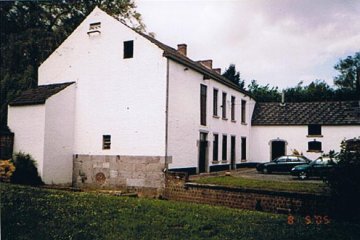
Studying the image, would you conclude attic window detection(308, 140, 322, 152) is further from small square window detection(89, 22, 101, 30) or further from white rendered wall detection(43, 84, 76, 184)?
small square window detection(89, 22, 101, 30)

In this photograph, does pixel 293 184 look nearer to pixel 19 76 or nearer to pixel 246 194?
pixel 246 194

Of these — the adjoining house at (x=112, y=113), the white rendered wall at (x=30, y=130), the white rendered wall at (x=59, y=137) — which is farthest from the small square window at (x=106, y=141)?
the white rendered wall at (x=30, y=130)

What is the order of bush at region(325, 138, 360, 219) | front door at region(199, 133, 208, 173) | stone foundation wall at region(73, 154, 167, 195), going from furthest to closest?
front door at region(199, 133, 208, 173) < stone foundation wall at region(73, 154, 167, 195) < bush at region(325, 138, 360, 219)

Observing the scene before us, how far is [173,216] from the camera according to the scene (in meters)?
8.35

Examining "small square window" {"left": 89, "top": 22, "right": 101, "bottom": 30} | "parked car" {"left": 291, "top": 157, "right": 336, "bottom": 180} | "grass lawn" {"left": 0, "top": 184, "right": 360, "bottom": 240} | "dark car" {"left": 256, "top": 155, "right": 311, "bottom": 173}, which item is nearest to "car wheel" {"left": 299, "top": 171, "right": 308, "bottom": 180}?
"parked car" {"left": 291, "top": 157, "right": 336, "bottom": 180}

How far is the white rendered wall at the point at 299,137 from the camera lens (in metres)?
8.41

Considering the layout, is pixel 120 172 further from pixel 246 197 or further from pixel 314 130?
pixel 314 130

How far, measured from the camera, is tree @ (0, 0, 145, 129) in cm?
1561

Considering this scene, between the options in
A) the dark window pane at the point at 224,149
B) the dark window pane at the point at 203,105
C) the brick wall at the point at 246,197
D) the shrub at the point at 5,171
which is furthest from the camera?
the dark window pane at the point at 224,149

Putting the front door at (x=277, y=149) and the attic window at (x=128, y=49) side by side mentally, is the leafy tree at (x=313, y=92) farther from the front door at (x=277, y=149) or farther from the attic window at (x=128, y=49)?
the attic window at (x=128, y=49)

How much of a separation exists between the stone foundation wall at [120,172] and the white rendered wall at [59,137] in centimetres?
50

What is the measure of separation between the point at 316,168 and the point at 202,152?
8255mm

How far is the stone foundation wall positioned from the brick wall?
802 millimetres

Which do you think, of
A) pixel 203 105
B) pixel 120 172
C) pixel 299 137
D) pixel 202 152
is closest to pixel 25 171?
pixel 120 172
